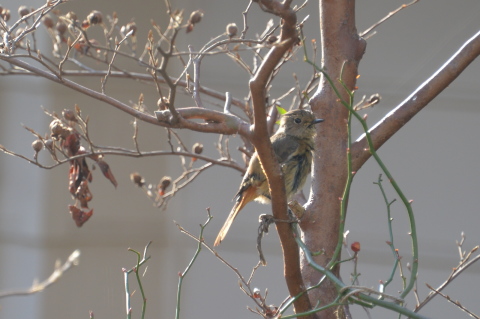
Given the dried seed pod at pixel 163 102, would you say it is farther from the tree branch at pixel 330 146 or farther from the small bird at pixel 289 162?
the small bird at pixel 289 162

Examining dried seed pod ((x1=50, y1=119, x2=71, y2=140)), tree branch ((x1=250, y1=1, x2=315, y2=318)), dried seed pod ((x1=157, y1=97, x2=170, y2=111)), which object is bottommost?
tree branch ((x1=250, y1=1, x2=315, y2=318))

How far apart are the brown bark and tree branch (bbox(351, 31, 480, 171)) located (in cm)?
9

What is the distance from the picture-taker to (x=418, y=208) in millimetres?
6707

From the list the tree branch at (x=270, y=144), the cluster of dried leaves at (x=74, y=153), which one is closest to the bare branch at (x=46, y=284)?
the tree branch at (x=270, y=144)

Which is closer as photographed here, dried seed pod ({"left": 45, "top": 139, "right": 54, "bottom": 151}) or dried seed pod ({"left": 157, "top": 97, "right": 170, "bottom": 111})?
dried seed pod ({"left": 157, "top": 97, "right": 170, "bottom": 111})

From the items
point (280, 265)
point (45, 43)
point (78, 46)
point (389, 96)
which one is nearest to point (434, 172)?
point (389, 96)

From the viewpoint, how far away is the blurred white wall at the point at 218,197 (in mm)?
6602

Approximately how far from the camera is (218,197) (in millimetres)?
6707

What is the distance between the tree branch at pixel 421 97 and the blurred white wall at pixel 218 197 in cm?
401

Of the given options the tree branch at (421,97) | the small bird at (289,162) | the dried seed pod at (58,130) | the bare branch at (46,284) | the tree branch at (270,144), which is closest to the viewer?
the bare branch at (46,284)

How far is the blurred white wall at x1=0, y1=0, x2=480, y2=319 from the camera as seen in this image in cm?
660

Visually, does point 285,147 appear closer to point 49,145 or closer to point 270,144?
point 49,145

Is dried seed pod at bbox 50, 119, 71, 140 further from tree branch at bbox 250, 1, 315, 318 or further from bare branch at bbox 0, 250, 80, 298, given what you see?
bare branch at bbox 0, 250, 80, 298

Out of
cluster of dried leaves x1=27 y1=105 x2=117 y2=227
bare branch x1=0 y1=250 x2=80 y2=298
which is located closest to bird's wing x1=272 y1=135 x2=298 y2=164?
cluster of dried leaves x1=27 y1=105 x2=117 y2=227
